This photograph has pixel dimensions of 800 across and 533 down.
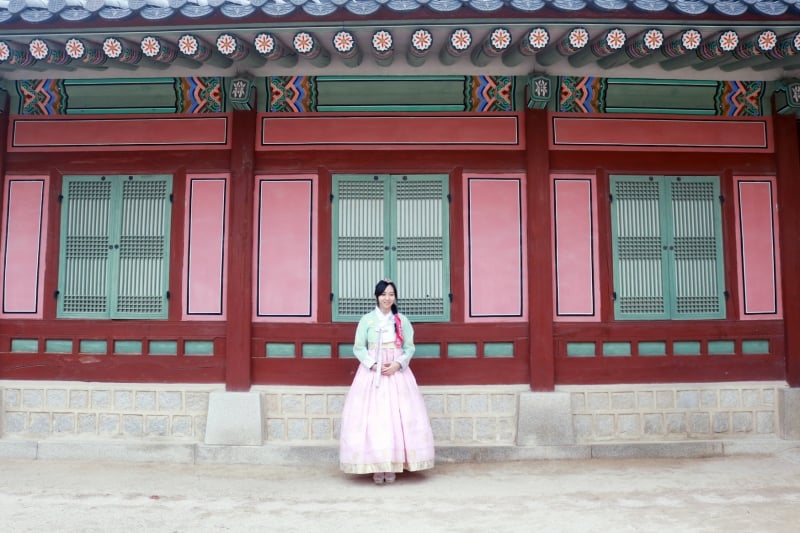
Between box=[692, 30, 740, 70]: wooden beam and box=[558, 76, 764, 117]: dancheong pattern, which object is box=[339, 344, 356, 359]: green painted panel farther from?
box=[692, 30, 740, 70]: wooden beam

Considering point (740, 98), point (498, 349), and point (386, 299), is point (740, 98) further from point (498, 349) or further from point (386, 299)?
point (386, 299)

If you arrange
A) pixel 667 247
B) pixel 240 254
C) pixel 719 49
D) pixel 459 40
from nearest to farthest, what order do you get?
pixel 459 40 < pixel 719 49 < pixel 240 254 < pixel 667 247

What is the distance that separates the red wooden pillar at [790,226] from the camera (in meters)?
5.87

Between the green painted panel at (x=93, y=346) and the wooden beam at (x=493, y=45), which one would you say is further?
the green painted panel at (x=93, y=346)

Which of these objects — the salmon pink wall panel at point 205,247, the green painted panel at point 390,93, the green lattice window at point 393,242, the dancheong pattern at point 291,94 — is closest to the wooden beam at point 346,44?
the green painted panel at point 390,93

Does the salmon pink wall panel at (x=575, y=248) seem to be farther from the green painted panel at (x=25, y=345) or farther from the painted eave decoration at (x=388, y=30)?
the green painted panel at (x=25, y=345)

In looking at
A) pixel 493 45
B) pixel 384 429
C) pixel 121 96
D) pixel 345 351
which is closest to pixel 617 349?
pixel 384 429

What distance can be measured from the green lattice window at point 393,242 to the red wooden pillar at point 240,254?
0.83 m

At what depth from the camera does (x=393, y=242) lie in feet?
19.2

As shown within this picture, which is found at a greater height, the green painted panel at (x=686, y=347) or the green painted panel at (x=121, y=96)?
the green painted panel at (x=121, y=96)

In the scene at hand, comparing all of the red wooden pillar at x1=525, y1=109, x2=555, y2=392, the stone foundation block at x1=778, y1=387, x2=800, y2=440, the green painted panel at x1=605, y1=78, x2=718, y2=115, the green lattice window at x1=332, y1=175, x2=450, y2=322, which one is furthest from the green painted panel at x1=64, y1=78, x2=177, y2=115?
the stone foundation block at x1=778, y1=387, x2=800, y2=440

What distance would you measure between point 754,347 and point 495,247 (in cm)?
278

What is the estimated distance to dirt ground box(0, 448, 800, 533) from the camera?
399 centimetres

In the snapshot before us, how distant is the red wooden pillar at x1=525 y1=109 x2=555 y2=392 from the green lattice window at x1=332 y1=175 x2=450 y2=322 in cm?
82
